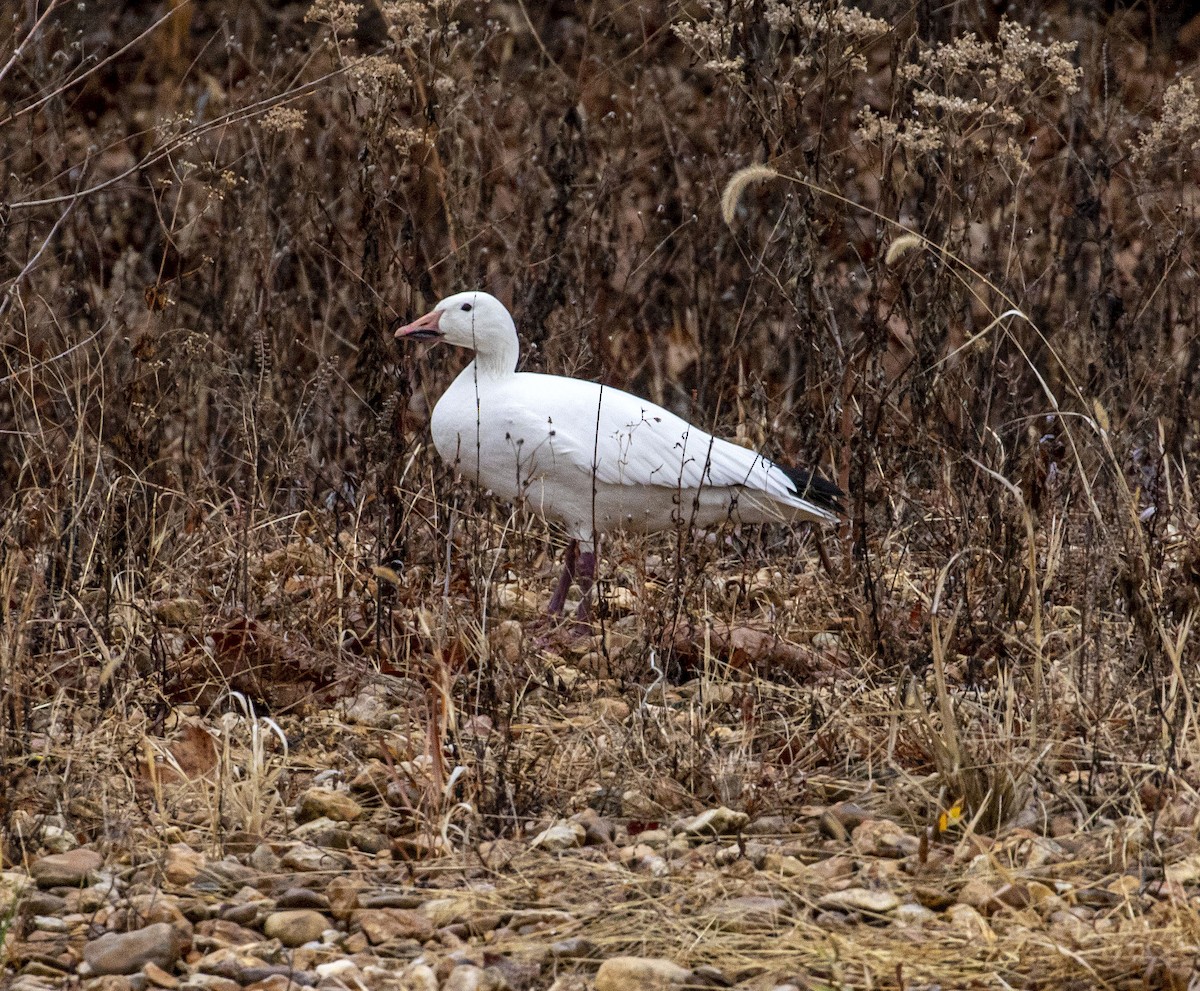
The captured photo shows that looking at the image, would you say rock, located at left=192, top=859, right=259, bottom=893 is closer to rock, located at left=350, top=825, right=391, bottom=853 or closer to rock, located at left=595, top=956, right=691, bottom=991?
rock, located at left=350, top=825, right=391, bottom=853

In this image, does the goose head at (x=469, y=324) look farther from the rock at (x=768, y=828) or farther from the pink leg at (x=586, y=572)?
the rock at (x=768, y=828)

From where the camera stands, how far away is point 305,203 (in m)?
7.55

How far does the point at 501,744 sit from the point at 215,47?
9056 mm

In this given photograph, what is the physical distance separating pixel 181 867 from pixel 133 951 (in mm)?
376

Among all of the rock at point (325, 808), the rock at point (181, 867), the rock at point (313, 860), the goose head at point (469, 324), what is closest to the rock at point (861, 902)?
the rock at point (313, 860)

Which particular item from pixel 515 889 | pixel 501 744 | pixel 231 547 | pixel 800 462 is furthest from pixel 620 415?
pixel 515 889

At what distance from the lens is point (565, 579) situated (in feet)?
17.0

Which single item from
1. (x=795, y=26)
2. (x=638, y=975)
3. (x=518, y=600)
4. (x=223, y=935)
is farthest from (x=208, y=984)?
(x=795, y=26)

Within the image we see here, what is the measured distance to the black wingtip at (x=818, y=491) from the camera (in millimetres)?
5062

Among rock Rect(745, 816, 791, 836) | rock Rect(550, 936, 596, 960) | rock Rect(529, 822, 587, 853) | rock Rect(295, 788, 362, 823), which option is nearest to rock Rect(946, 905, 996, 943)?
rock Rect(745, 816, 791, 836)

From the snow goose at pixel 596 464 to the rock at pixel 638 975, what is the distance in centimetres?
217

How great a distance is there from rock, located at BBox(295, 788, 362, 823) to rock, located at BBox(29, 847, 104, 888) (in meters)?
0.48

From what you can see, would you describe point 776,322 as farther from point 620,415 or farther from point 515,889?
point 515,889

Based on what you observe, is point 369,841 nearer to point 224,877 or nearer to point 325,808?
point 325,808
